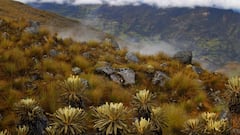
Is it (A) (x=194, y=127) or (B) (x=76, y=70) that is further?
(B) (x=76, y=70)

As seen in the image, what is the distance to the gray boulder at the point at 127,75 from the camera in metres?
15.0

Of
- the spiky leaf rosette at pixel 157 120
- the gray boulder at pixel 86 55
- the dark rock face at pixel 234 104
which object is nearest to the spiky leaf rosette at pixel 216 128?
the spiky leaf rosette at pixel 157 120

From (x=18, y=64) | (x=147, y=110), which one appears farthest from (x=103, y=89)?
(x=147, y=110)

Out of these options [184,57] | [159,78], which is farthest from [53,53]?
[184,57]

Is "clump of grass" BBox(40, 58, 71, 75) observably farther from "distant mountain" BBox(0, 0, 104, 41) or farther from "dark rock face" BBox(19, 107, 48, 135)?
"distant mountain" BBox(0, 0, 104, 41)

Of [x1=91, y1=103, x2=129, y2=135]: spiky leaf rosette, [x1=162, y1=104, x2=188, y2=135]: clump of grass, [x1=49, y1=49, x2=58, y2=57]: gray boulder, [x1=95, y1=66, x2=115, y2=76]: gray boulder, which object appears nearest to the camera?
[x1=91, y1=103, x2=129, y2=135]: spiky leaf rosette

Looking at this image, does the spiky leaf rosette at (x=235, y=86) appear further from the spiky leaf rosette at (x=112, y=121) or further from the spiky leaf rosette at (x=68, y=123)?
the spiky leaf rosette at (x=68, y=123)

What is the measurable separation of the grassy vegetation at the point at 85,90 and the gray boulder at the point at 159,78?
0.28m

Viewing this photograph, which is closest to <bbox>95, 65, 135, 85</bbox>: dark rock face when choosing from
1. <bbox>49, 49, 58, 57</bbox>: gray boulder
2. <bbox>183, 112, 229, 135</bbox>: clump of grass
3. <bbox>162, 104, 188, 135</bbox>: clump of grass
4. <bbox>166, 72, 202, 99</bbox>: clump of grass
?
<bbox>166, 72, 202, 99</bbox>: clump of grass

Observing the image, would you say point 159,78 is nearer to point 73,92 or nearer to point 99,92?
point 99,92

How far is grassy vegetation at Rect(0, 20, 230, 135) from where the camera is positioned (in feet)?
25.8

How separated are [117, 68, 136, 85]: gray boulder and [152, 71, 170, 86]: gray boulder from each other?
3.13ft

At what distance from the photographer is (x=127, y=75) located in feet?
50.5

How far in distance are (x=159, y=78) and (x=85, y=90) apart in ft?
18.7
